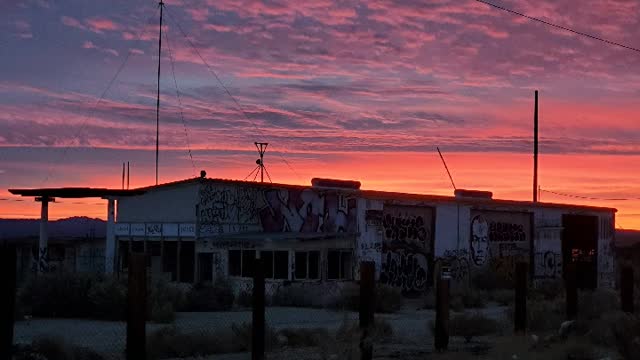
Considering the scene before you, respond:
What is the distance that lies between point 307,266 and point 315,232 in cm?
287

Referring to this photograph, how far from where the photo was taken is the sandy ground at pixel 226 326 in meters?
17.7

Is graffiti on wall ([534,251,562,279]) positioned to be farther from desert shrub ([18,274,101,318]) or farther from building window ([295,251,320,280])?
desert shrub ([18,274,101,318])

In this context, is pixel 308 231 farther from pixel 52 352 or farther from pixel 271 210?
pixel 52 352

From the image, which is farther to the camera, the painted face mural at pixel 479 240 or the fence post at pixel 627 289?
the painted face mural at pixel 479 240

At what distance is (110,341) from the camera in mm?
19656

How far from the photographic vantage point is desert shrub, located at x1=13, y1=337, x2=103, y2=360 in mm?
15609

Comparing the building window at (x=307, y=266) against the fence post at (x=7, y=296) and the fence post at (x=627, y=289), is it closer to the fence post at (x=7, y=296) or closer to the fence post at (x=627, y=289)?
the fence post at (x=627, y=289)

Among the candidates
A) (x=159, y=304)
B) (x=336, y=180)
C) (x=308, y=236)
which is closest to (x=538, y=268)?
(x=336, y=180)

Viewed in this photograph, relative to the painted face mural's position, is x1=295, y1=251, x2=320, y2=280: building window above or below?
below

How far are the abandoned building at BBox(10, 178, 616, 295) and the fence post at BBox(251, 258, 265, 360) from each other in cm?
2318

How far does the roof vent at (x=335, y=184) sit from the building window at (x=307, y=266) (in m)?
4.42

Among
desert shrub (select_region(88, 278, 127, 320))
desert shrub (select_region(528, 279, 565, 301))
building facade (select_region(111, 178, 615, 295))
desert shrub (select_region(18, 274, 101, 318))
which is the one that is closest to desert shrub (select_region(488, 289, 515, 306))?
desert shrub (select_region(528, 279, 565, 301))

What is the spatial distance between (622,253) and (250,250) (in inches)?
2170

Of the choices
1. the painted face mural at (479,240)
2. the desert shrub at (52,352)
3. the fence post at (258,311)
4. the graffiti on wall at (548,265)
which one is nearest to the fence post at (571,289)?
the fence post at (258,311)
